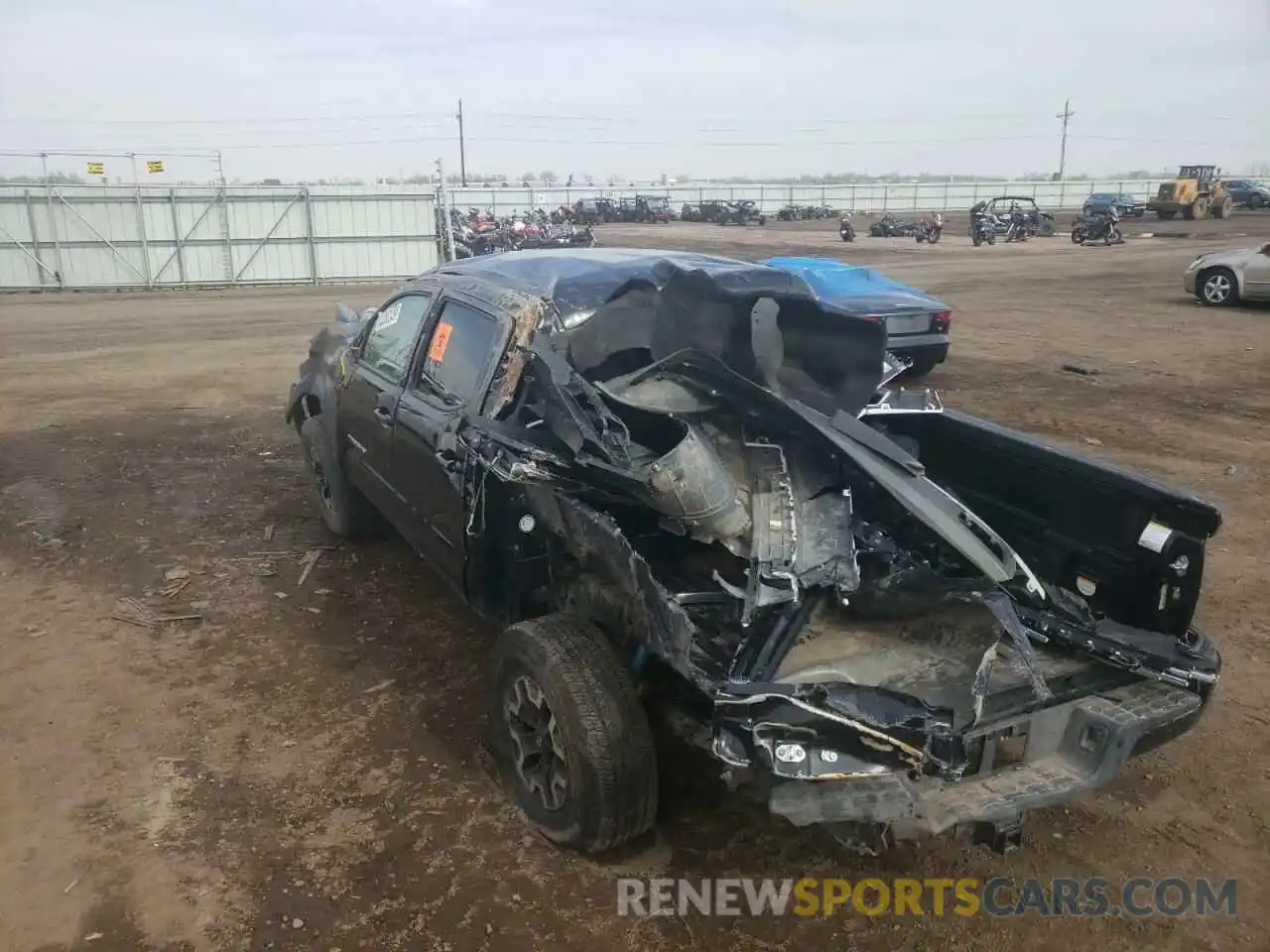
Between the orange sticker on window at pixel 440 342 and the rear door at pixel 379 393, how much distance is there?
0.64 ft

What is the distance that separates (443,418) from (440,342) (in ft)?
1.60

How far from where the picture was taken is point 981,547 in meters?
2.95

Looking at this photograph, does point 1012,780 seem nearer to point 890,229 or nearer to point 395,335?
point 395,335

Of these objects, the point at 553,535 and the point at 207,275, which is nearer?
the point at 553,535

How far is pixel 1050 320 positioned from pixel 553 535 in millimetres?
13122

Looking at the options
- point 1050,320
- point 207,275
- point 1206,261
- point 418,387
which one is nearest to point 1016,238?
point 1206,261

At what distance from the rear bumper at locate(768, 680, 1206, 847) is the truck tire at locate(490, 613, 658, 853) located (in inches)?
25.1

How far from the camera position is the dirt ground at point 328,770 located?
2.82m

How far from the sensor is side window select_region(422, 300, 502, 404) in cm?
391

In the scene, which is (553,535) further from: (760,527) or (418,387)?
(418,387)

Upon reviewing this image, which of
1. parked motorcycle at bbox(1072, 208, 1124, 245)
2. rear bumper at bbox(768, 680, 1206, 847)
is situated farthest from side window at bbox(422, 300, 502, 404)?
parked motorcycle at bbox(1072, 208, 1124, 245)

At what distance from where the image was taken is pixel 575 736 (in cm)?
288

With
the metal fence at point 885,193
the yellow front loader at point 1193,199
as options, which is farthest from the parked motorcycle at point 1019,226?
the metal fence at point 885,193

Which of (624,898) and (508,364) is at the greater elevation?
(508,364)
